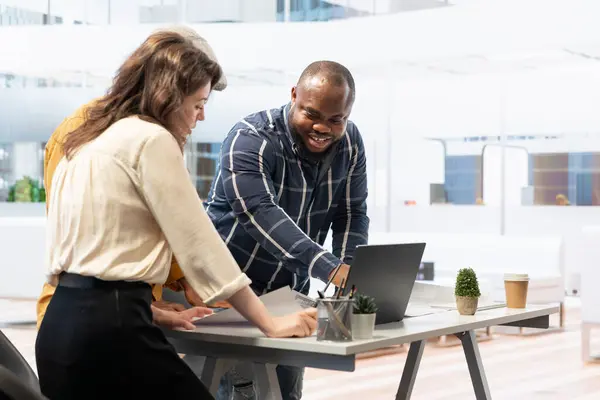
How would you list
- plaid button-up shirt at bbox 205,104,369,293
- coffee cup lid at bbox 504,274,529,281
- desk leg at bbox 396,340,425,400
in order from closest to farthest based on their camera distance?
plaid button-up shirt at bbox 205,104,369,293
coffee cup lid at bbox 504,274,529,281
desk leg at bbox 396,340,425,400

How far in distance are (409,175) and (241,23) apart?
3157 millimetres

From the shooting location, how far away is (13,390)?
1.90m

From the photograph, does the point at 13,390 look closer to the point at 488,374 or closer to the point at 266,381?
the point at 266,381

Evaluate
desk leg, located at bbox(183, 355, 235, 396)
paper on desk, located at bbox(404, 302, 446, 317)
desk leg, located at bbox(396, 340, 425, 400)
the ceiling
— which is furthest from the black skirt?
the ceiling

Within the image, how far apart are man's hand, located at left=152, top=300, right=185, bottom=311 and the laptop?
12.4 inches

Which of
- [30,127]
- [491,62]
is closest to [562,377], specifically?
[491,62]

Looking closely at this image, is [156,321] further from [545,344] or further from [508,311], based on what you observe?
[545,344]

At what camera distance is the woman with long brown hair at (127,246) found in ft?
6.31

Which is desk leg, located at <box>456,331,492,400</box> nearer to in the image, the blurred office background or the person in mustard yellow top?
the person in mustard yellow top

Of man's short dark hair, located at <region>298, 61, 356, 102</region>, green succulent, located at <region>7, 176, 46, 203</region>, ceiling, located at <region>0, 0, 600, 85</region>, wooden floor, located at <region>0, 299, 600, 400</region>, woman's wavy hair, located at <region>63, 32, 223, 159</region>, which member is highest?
ceiling, located at <region>0, 0, 600, 85</region>

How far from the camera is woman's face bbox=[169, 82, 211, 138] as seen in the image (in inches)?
81.0

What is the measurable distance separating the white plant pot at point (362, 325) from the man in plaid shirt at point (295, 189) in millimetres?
386

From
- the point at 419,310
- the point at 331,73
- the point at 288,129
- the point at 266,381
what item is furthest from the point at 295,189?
the point at 266,381

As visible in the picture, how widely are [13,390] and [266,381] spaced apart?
607 millimetres
